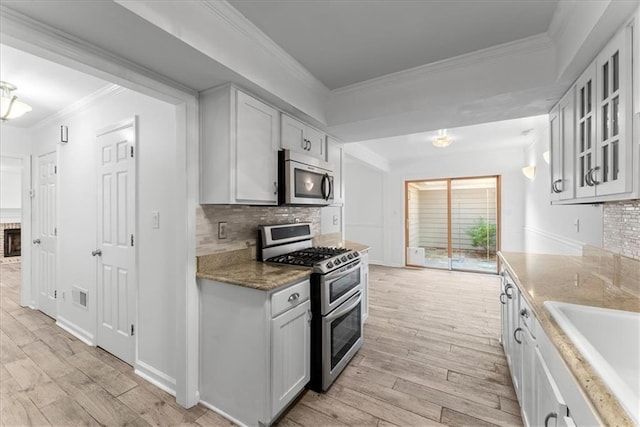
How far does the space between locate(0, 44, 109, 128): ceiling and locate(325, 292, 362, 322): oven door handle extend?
2834 millimetres

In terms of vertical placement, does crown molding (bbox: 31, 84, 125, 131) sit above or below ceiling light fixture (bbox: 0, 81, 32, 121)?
above

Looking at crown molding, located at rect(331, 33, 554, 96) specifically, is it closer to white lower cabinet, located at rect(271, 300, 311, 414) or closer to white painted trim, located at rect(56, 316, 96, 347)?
white lower cabinet, located at rect(271, 300, 311, 414)

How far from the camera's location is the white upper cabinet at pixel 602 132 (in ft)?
3.95

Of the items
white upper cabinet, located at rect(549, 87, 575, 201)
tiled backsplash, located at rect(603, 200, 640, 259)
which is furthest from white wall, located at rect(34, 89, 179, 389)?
tiled backsplash, located at rect(603, 200, 640, 259)

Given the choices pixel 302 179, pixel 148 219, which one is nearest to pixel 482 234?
pixel 302 179

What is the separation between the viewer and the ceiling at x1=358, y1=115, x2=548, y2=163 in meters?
3.87

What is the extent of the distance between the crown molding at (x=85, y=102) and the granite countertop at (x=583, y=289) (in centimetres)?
339

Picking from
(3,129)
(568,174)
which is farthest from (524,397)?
(3,129)

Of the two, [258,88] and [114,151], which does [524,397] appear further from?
[114,151]

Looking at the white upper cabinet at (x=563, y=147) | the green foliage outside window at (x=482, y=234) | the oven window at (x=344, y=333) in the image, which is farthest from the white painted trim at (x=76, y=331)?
the green foliage outside window at (x=482, y=234)

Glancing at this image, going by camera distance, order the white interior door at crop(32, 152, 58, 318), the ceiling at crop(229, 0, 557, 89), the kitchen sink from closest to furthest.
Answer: the kitchen sink → the ceiling at crop(229, 0, 557, 89) → the white interior door at crop(32, 152, 58, 318)

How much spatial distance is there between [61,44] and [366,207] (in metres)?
6.17

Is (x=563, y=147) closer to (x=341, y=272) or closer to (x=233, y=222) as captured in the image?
(x=341, y=272)

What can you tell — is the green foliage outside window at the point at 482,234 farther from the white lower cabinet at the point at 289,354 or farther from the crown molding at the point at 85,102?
the crown molding at the point at 85,102
